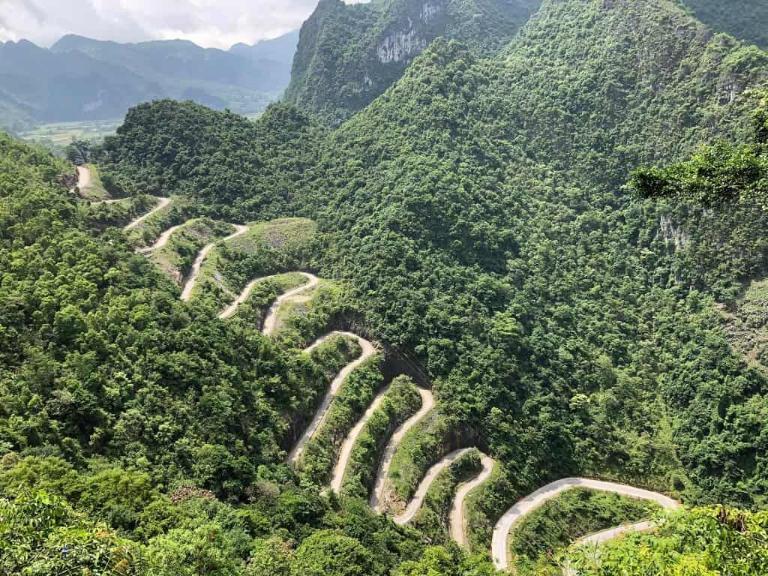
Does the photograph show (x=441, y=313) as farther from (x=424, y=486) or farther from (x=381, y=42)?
(x=381, y=42)

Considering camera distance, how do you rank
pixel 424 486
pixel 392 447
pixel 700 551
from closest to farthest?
pixel 700 551 → pixel 424 486 → pixel 392 447

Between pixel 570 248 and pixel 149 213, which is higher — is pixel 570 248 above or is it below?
above

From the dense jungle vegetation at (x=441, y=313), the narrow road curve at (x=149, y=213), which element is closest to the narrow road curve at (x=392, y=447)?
the dense jungle vegetation at (x=441, y=313)

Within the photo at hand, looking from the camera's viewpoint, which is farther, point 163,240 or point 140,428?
point 163,240

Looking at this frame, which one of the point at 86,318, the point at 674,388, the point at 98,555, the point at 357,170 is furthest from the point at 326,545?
the point at 357,170

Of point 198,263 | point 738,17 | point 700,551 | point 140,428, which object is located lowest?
point 140,428

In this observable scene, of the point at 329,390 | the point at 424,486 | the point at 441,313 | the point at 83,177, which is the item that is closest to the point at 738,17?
the point at 441,313

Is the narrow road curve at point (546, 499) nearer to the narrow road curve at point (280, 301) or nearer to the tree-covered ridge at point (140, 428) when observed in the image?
the tree-covered ridge at point (140, 428)
